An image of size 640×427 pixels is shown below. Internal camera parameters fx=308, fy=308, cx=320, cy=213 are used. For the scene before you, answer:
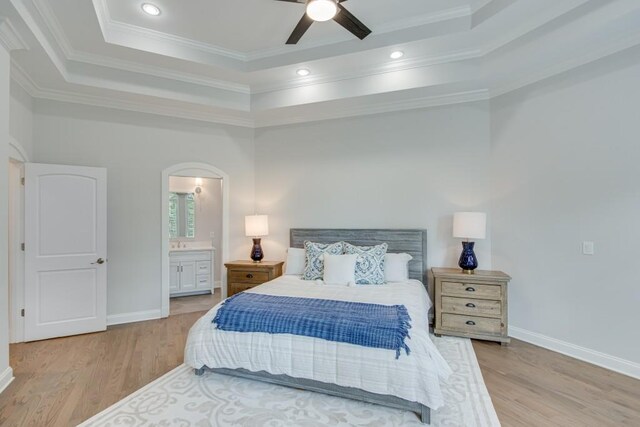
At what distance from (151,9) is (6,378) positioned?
3.54 metres

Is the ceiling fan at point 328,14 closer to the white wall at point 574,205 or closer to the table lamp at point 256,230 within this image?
the white wall at point 574,205

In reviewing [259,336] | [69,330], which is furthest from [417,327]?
[69,330]

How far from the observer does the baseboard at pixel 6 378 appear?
8.30 feet

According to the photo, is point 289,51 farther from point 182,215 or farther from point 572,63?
point 182,215

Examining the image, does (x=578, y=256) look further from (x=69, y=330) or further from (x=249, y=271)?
(x=69, y=330)

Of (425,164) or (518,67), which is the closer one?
(518,67)

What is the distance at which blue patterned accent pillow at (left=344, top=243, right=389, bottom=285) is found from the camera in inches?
143

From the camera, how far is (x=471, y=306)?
3.47m

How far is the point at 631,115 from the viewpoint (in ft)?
9.07

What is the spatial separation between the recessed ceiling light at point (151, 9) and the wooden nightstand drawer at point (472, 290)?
4.15 meters

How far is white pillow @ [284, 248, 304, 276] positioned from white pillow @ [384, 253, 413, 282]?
1.15m

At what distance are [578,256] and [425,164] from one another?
6.35 feet

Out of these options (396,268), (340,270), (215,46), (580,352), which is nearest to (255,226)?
(340,270)

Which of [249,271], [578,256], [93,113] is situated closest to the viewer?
[578,256]
